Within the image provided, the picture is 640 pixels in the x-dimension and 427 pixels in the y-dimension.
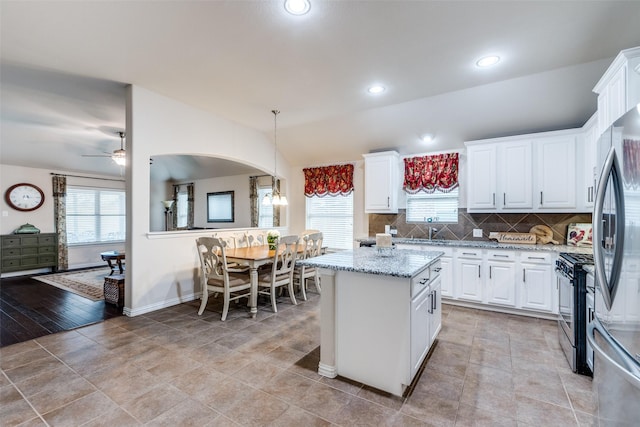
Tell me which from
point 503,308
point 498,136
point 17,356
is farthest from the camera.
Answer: point 498,136

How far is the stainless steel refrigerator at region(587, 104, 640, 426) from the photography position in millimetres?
1125

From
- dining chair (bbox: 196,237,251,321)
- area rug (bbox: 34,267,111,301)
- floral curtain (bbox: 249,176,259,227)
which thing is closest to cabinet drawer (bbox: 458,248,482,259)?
dining chair (bbox: 196,237,251,321)

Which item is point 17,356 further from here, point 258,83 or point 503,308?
point 503,308

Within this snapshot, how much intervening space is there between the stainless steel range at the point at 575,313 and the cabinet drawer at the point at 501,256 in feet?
3.65

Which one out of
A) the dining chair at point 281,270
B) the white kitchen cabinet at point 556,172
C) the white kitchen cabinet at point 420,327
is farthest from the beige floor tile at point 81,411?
the white kitchen cabinet at point 556,172

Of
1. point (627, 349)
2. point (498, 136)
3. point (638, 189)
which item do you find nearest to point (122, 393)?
point (627, 349)

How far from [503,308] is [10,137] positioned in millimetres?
8584

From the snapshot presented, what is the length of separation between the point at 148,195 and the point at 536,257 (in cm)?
501

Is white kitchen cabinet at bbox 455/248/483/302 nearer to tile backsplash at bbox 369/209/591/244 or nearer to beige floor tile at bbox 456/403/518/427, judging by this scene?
tile backsplash at bbox 369/209/591/244

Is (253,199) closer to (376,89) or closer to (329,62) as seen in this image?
(376,89)

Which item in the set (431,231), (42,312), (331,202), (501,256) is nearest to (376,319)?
(501,256)

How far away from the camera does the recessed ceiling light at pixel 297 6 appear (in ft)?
6.92

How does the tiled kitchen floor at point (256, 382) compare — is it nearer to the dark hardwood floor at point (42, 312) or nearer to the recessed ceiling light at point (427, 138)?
the dark hardwood floor at point (42, 312)

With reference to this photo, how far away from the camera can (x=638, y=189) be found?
3.73 feet
